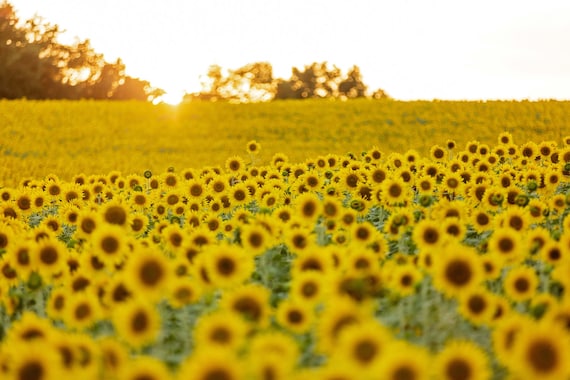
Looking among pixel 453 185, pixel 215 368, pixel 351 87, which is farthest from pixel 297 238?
pixel 351 87

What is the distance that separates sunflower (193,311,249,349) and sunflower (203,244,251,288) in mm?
927

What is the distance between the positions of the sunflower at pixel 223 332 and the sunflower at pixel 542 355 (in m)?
1.47

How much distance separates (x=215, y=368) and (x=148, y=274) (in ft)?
5.12

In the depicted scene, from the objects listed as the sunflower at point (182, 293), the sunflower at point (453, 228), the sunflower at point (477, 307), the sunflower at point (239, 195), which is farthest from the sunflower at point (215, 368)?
the sunflower at point (239, 195)

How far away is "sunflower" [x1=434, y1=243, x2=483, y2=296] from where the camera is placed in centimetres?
432

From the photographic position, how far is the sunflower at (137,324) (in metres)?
3.95

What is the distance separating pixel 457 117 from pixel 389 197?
70.6ft

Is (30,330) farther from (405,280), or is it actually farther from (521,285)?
(521,285)

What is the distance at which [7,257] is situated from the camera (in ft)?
17.5

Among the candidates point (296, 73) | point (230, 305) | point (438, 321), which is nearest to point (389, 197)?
point (438, 321)

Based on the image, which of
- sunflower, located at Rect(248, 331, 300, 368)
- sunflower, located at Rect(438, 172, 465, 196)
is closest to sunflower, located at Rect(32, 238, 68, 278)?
sunflower, located at Rect(248, 331, 300, 368)

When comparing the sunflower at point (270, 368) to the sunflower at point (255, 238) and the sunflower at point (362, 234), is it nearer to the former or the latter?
the sunflower at point (255, 238)

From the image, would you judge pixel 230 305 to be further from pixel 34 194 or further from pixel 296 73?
pixel 296 73

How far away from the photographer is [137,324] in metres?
3.99
